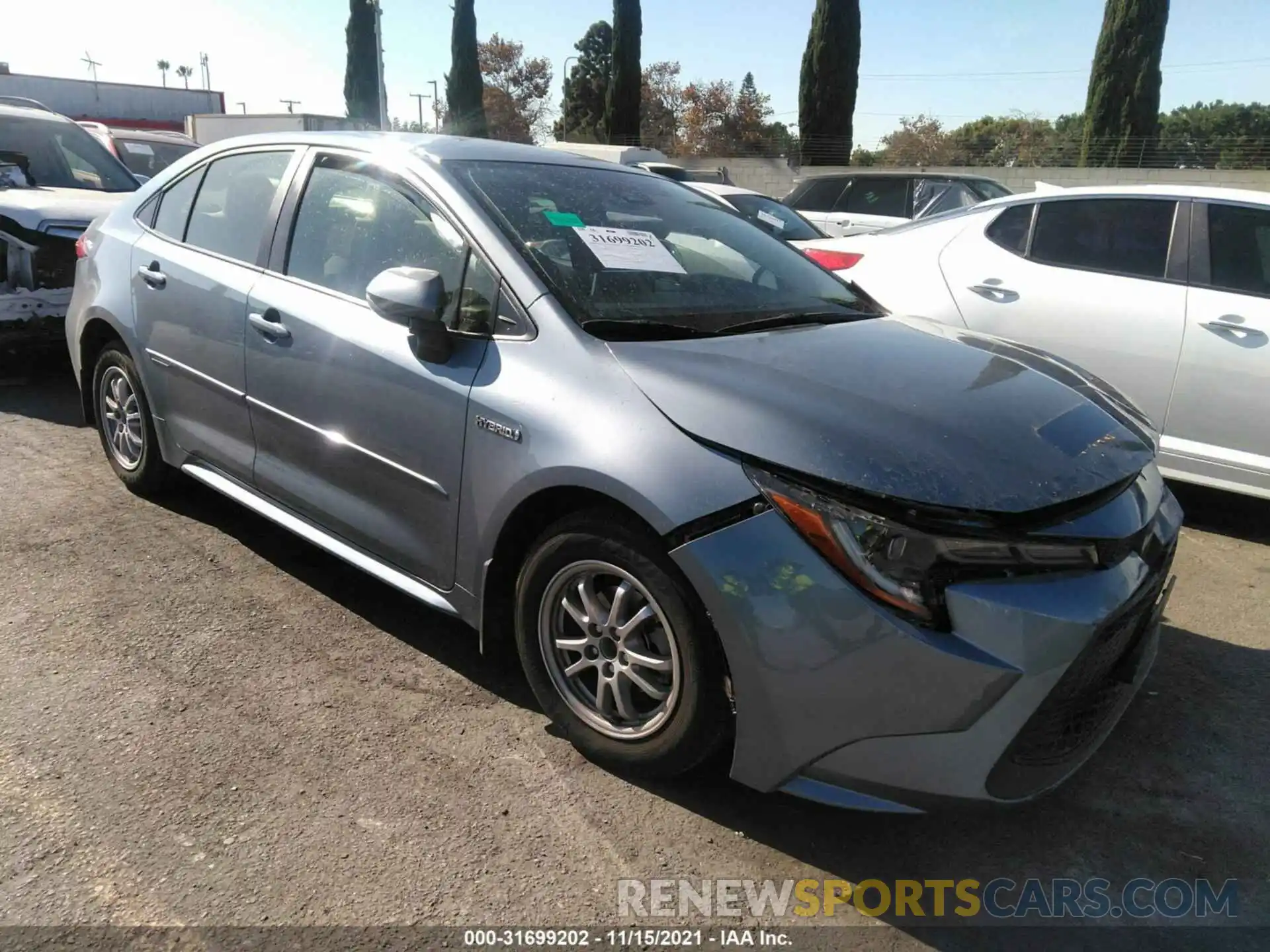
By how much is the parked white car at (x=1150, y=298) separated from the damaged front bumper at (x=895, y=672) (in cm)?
265

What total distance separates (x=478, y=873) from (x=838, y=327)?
6.29 feet

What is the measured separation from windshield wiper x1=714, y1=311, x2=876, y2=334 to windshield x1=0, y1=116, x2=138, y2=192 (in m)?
6.43

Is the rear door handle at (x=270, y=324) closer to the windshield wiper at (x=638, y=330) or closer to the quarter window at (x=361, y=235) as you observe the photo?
the quarter window at (x=361, y=235)

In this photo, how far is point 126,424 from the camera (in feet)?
14.2

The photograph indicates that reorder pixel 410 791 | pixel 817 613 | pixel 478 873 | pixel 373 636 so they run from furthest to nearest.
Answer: pixel 373 636 < pixel 410 791 < pixel 478 873 < pixel 817 613

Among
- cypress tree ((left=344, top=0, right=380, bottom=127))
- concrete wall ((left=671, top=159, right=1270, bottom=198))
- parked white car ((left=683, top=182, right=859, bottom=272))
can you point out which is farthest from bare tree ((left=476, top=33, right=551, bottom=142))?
parked white car ((left=683, top=182, right=859, bottom=272))

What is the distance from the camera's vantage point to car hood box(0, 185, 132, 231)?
236 inches

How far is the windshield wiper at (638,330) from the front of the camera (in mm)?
2600

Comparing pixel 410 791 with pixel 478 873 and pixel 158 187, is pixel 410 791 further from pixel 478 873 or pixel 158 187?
pixel 158 187

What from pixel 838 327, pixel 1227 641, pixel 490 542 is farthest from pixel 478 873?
pixel 1227 641

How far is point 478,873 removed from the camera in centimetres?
222

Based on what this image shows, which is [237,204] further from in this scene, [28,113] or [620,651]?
[28,113]

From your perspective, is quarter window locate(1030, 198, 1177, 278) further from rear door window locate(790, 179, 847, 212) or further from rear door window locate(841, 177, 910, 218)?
rear door window locate(790, 179, 847, 212)

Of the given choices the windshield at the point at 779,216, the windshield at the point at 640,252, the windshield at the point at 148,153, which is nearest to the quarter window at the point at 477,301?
the windshield at the point at 640,252
